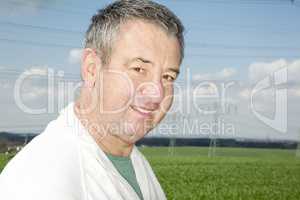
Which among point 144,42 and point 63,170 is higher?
point 144,42

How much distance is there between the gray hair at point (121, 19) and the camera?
1.63m

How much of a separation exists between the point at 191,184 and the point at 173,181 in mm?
786

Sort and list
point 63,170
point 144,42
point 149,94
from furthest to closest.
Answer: point 149,94 < point 144,42 < point 63,170

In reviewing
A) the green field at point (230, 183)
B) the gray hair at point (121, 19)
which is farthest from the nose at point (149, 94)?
the green field at point (230, 183)

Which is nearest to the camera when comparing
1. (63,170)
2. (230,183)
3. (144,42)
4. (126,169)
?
(63,170)

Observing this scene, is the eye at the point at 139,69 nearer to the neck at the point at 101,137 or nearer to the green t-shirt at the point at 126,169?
the neck at the point at 101,137

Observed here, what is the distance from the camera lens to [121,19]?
1649 mm

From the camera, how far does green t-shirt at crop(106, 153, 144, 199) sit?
1.81 meters

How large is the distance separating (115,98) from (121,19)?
27 centimetres

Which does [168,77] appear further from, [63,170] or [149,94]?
[63,170]

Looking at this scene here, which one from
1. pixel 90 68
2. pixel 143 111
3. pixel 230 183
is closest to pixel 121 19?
pixel 90 68

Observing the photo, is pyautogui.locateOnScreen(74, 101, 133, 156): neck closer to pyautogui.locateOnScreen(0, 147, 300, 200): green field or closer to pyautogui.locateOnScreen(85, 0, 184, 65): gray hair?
pyautogui.locateOnScreen(85, 0, 184, 65): gray hair

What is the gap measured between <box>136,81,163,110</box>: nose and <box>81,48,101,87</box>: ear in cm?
16

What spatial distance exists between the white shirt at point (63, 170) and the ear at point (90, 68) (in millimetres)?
105
